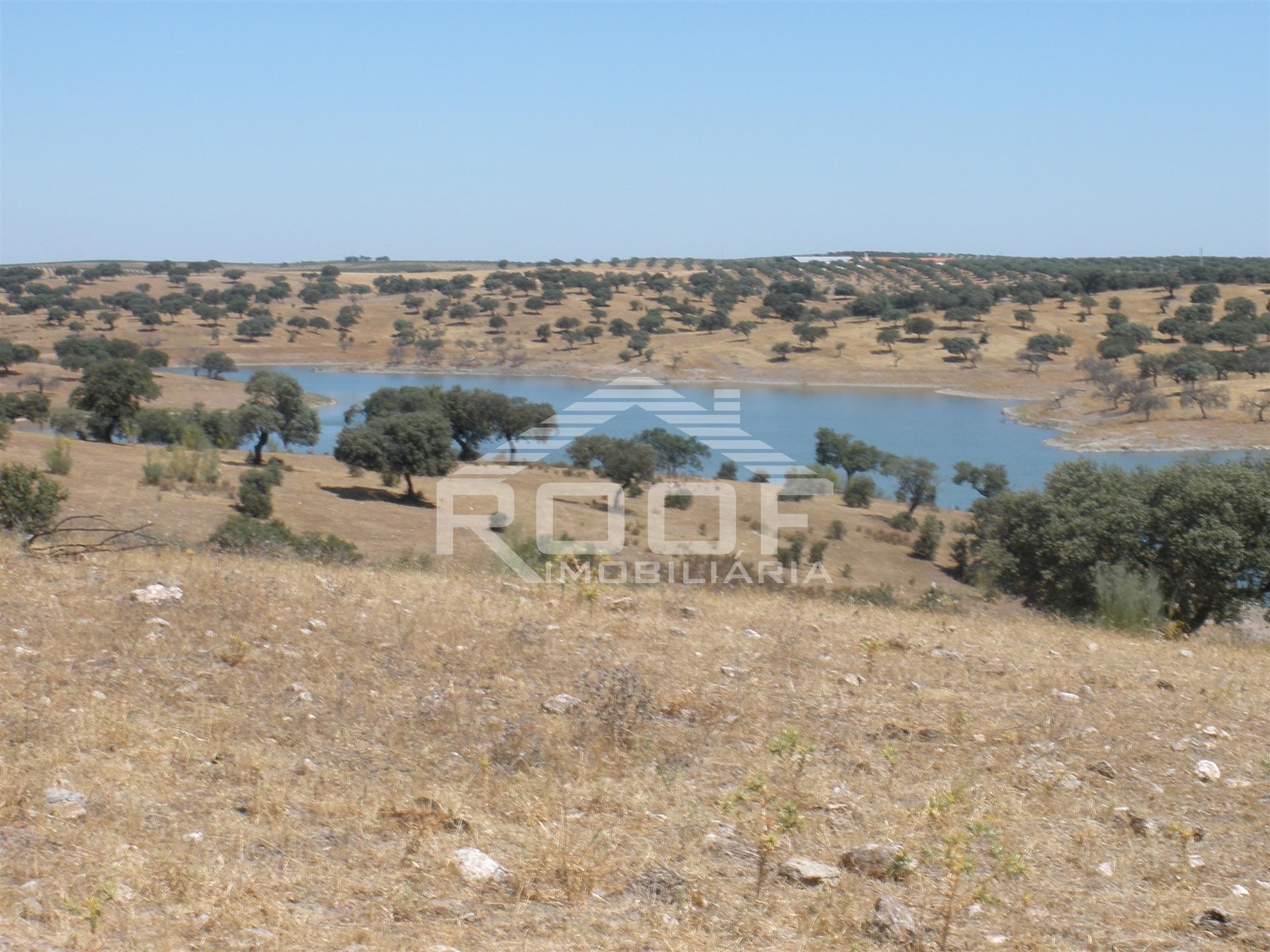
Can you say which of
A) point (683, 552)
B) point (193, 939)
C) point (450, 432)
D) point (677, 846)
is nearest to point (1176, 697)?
point (677, 846)

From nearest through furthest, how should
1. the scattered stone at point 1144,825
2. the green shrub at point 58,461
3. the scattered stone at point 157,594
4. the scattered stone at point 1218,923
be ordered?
the scattered stone at point 1218,923 < the scattered stone at point 1144,825 < the scattered stone at point 157,594 < the green shrub at point 58,461

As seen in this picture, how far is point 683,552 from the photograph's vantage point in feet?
95.2

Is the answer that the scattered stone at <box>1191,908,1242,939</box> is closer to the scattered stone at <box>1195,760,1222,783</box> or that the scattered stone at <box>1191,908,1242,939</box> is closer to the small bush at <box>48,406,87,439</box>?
the scattered stone at <box>1195,760,1222,783</box>

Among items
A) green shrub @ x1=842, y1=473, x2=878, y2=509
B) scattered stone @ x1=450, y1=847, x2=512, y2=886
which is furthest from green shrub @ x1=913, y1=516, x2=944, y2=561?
scattered stone @ x1=450, y1=847, x2=512, y2=886

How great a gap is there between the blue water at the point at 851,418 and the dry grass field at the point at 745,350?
240 cm

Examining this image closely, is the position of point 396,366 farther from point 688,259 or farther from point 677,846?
point 688,259

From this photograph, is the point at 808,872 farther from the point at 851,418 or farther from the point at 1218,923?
the point at 851,418

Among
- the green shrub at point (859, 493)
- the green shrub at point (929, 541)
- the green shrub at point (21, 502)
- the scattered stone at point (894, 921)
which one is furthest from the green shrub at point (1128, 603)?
the green shrub at point (859, 493)

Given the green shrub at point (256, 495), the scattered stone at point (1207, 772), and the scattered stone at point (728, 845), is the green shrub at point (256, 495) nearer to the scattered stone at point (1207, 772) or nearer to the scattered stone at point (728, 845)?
the scattered stone at point (728, 845)

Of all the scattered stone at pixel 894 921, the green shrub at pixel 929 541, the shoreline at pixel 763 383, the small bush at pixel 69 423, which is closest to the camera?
the scattered stone at pixel 894 921

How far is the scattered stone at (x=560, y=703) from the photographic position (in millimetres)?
5949

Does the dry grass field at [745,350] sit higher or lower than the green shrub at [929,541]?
higher

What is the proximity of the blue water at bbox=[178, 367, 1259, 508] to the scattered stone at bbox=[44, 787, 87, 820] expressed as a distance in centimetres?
4357

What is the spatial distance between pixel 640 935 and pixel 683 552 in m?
25.3
